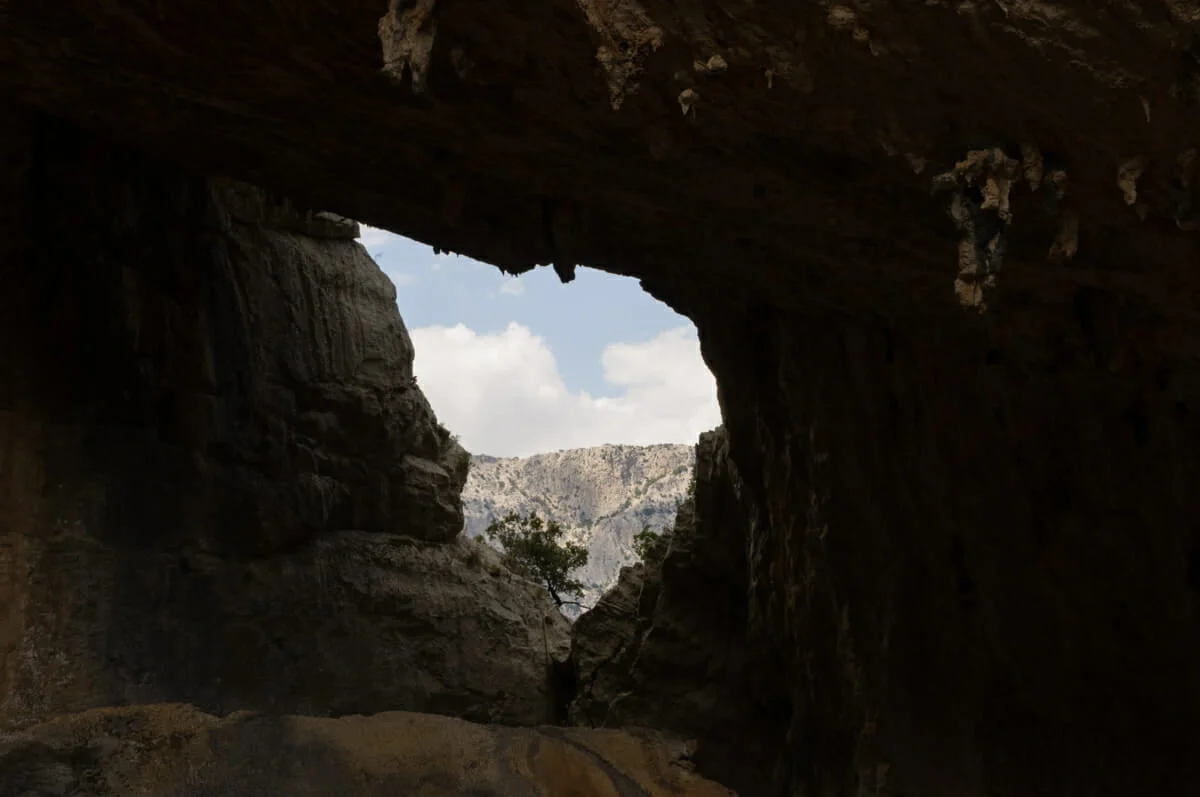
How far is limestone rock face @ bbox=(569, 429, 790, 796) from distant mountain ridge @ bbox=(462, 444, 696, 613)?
51566 millimetres

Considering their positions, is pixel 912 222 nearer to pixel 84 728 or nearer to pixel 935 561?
pixel 935 561

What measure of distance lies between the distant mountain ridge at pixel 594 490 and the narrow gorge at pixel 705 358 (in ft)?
174

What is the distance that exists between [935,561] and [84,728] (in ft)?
22.9

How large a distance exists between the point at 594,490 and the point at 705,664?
61.3 m

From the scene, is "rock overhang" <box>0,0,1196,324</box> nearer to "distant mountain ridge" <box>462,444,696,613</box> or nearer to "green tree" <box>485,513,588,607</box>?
"green tree" <box>485,513,588,607</box>

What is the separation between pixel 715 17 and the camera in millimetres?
5875

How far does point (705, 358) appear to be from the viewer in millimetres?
12117

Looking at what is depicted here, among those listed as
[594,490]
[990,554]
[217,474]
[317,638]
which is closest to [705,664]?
[990,554]

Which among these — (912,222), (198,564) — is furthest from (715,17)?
(198,564)

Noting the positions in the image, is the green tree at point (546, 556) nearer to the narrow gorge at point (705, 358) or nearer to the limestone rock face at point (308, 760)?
the narrow gorge at point (705, 358)

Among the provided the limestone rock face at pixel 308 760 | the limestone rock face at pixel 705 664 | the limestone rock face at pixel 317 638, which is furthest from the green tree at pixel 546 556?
the limestone rock face at pixel 308 760

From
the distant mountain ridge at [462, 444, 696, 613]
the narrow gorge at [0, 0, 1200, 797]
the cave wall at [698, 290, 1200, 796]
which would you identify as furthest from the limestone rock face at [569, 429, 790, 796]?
the distant mountain ridge at [462, 444, 696, 613]

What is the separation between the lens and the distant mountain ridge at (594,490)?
6950 centimetres

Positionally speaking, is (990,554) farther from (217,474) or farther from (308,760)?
(217,474)
